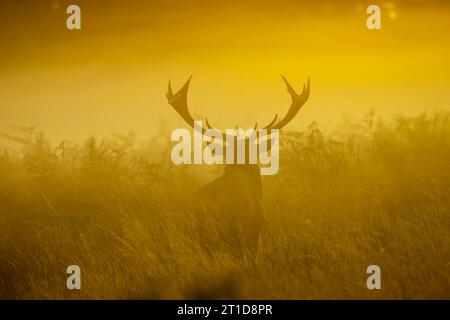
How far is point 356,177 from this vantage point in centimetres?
898

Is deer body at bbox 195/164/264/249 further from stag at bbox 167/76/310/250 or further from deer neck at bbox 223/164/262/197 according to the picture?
deer neck at bbox 223/164/262/197

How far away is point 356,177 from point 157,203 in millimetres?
2881

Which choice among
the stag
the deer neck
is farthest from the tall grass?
the deer neck

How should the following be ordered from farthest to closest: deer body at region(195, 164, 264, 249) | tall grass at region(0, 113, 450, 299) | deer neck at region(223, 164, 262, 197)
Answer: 1. deer neck at region(223, 164, 262, 197)
2. deer body at region(195, 164, 264, 249)
3. tall grass at region(0, 113, 450, 299)

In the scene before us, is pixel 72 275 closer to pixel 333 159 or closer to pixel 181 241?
pixel 181 241

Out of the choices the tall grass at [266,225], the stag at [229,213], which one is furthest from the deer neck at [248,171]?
the tall grass at [266,225]

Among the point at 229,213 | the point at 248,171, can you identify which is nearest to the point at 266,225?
the point at 248,171

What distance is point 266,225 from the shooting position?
300 inches

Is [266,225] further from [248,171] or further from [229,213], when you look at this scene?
[229,213]

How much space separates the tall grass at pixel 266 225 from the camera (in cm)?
617

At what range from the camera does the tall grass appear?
6.17 m

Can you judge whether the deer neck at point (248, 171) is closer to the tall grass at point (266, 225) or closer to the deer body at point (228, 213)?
the deer body at point (228, 213)

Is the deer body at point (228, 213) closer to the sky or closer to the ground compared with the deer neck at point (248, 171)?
closer to the ground

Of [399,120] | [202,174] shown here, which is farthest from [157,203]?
[399,120]
